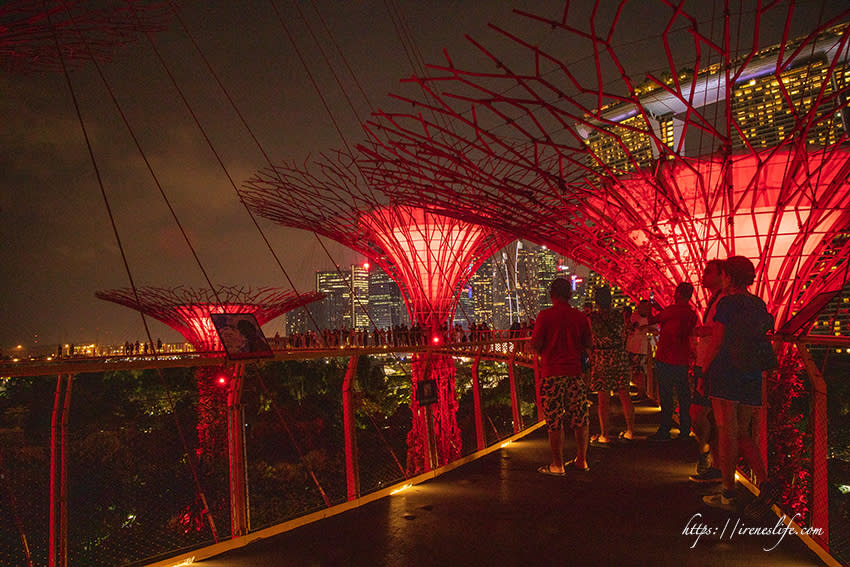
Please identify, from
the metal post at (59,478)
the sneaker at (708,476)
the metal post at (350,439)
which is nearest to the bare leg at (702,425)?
the sneaker at (708,476)

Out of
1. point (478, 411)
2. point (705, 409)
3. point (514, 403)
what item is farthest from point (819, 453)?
point (514, 403)

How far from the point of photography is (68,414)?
2.94m

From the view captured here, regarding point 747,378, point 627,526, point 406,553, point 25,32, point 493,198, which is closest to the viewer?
point 406,553

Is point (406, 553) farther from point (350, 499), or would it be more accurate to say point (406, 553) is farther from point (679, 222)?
point (679, 222)

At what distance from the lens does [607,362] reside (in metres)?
6.28

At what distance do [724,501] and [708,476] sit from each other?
668mm

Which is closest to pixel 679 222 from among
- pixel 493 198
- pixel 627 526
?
pixel 493 198

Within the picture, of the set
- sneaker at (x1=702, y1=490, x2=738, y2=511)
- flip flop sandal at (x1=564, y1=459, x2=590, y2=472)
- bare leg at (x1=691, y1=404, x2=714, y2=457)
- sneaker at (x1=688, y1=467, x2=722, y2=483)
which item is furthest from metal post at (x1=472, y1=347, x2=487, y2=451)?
sneaker at (x1=702, y1=490, x2=738, y2=511)

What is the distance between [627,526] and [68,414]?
3.10 metres

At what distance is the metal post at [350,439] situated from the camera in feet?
14.3

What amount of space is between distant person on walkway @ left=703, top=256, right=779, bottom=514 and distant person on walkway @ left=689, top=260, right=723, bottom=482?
0.21 metres

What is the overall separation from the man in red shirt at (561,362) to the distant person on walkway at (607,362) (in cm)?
140

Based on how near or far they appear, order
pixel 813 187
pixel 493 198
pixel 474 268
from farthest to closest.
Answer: pixel 474 268 < pixel 493 198 < pixel 813 187

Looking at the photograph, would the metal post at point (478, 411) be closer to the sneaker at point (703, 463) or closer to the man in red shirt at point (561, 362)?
the man in red shirt at point (561, 362)
